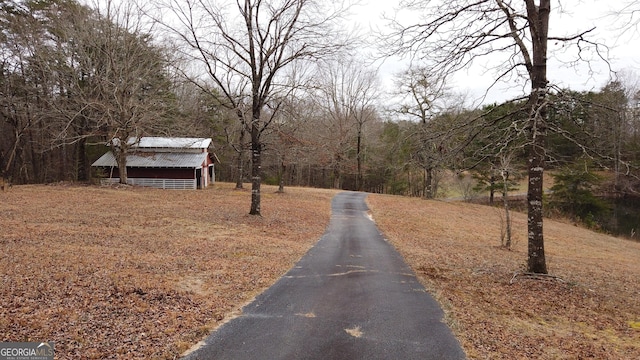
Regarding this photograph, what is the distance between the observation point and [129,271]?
772 cm

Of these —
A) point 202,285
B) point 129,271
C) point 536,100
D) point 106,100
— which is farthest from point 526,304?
point 106,100

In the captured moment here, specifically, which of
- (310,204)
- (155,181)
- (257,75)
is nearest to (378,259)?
(257,75)

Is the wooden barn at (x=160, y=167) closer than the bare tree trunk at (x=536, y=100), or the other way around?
the bare tree trunk at (x=536, y=100)

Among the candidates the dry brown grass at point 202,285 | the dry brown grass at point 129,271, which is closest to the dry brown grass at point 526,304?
the dry brown grass at point 202,285

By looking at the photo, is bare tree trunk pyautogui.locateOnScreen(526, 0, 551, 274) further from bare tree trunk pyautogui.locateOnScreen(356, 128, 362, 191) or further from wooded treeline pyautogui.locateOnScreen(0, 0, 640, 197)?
bare tree trunk pyautogui.locateOnScreen(356, 128, 362, 191)

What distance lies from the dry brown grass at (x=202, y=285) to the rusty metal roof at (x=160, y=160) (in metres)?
14.5

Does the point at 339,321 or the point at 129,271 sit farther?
the point at 129,271

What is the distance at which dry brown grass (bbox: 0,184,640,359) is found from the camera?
196 inches

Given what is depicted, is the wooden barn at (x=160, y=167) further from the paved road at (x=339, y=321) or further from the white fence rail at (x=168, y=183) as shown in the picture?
the paved road at (x=339, y=321)

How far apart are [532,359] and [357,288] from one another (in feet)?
11.5

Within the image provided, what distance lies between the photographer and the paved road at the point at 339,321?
473 centimetres

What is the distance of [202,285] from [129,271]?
1.61 metres

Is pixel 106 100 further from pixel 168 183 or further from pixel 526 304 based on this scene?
pixel 526 304

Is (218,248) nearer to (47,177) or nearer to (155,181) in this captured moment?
(155,181)
